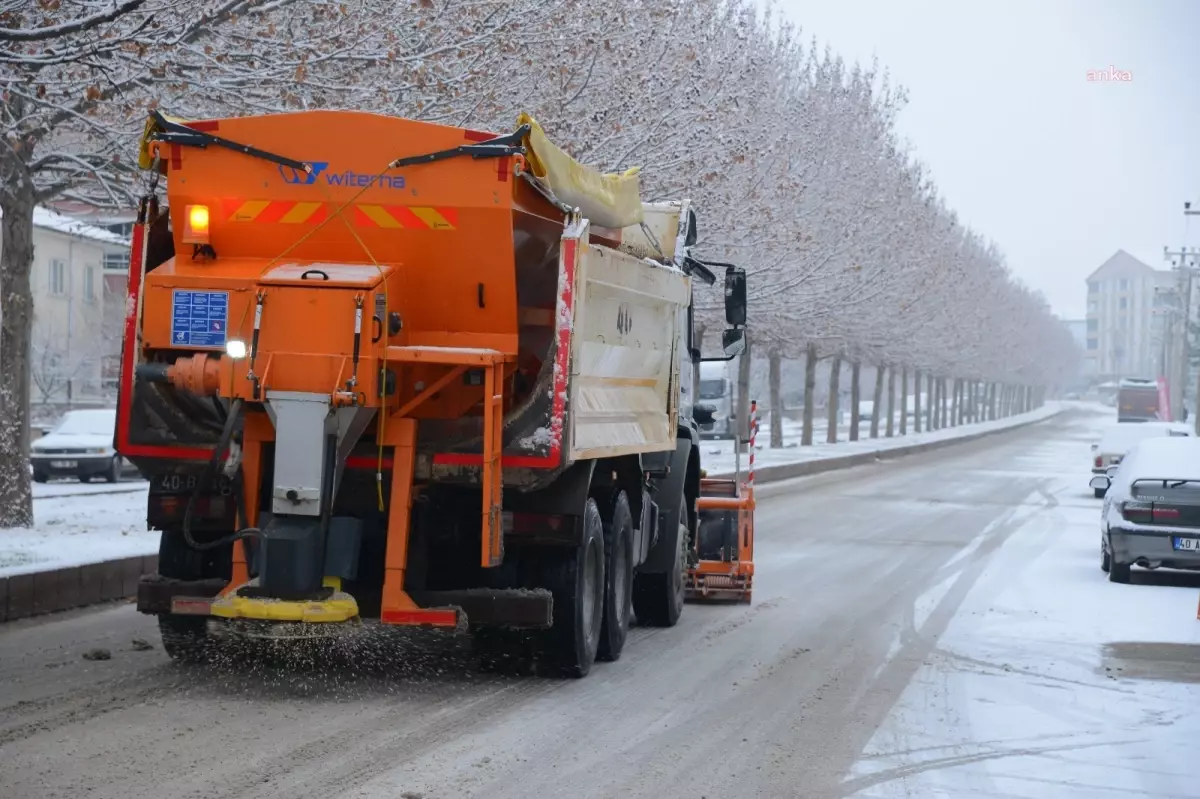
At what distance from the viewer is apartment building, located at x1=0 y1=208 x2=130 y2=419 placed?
52.9 meters

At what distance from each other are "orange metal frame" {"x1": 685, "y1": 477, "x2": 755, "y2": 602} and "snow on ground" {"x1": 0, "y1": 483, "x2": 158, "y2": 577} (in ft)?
15.3

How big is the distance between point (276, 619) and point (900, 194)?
39.1 metres

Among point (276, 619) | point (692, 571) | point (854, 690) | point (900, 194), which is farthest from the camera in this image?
point (900, 194)

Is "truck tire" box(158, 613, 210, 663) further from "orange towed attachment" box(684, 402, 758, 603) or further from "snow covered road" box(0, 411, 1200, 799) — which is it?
"orange towed attachment" box(684, 402, 758, 603)

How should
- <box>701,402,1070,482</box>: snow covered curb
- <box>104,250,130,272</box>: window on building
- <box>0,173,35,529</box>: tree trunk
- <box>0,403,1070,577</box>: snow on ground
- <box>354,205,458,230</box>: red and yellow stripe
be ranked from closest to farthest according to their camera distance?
<box>354,205,458,230</box>: red and yellow stripe → <box>0,403,1070,577</box>: snow on ground → <box>0,173,35,529</box>: tree trunk → <box>701,402,1070,482</box>: snow covered curb → <box>104,250,130,272</box>: window on building

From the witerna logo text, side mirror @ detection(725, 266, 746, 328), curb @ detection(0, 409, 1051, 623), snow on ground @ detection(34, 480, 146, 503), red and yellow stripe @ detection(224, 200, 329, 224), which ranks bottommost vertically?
snow on ground @ detection(34, 480, 146, 503)

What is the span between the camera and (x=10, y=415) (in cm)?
1612

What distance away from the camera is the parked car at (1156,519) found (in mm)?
16156

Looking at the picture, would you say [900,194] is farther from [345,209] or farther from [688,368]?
[345,209]

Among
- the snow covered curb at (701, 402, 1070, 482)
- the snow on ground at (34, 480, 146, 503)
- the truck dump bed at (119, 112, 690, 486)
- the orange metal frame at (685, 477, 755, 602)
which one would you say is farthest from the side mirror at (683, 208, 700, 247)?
the snow on ground at (34, 480, 146, 503)

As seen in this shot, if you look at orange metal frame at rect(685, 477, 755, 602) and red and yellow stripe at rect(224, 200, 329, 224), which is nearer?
red and yellow stripe at rect(224, 200, 329, 224)

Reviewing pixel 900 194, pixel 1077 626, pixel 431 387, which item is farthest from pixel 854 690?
pixel 900 194

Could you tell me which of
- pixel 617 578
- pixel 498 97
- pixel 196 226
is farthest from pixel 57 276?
pixel 196 226

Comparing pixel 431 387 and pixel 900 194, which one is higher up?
pixel 900 194
